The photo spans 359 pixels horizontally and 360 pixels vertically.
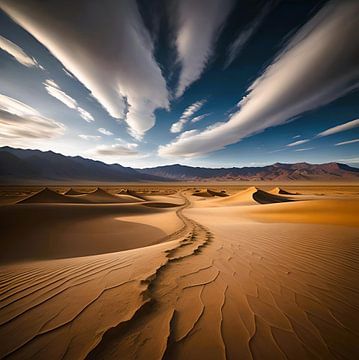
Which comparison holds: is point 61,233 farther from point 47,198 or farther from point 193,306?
point 47,198

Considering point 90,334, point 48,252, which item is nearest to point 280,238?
point 90,334

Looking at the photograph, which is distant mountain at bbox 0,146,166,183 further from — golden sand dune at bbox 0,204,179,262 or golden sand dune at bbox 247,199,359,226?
golden sand dune at bbox 247,199,359,226

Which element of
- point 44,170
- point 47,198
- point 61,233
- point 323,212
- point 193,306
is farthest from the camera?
point 44,170

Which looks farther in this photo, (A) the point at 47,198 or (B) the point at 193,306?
(A) the point at 47,198

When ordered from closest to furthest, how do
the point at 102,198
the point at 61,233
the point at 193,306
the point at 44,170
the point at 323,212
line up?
the point at 193,306, the point at 61,233, the point at 323,212, the point at 102,198, the point at 44,170

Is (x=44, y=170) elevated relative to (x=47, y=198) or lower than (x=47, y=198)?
elevated

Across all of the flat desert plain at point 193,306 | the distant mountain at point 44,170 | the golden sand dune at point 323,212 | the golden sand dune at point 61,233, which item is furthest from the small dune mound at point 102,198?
the distant mountain at point 44,170

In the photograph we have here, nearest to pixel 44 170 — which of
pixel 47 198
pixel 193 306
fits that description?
pixel 47 198

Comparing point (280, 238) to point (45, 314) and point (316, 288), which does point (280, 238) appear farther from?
point (45, 314)

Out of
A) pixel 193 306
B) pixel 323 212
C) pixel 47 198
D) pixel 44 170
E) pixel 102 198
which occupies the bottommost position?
pixel 102 198

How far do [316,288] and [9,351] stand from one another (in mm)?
3194

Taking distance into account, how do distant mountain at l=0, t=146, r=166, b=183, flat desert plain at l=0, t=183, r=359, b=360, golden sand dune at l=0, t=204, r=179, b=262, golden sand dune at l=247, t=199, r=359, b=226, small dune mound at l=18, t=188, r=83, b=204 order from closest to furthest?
flat desert plain at l=0, t=183, r=359, b=360 < golden sand dune at l=0, t=204, r=179, b=262 < golden sand dune at l=247, t=199, r=359, b=226 < small dune mound at l=18, t=188, r=83, b=204 < distant mountain at l=0, t=146, r=166, b=183

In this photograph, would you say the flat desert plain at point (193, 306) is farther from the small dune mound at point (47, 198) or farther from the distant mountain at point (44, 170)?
the distant mountain at point (44, 170)

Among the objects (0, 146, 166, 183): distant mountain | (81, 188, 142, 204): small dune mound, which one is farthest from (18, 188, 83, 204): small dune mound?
(0, 146, 166, 183): distant mountain
